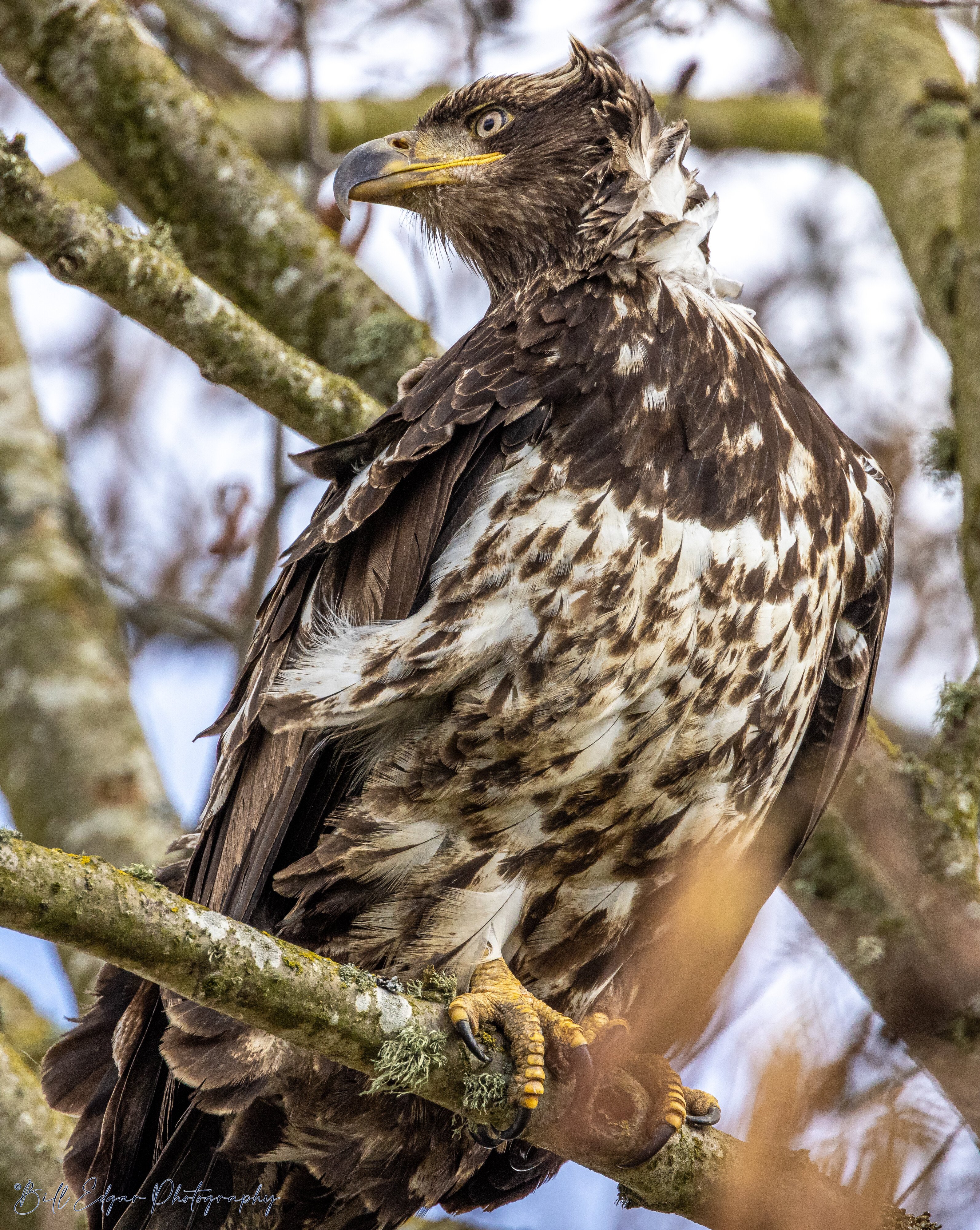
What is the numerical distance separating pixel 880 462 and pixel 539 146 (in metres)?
1.78

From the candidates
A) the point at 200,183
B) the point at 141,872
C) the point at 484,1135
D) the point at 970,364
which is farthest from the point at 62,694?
the point at 970,364

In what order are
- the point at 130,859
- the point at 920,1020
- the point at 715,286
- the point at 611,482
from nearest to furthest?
the point at 920,1020 → the point at 611,482 → the point at 715,286 → the point at 130,859

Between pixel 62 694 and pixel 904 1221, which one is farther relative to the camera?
pixel 62 694

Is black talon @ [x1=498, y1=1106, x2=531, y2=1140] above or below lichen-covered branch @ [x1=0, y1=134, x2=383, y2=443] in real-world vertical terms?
below

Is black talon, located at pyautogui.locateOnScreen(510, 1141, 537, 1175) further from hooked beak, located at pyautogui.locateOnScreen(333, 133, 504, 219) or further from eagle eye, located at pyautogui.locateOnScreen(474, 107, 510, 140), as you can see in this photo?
eagle eye, located at pyautogui.locateOnScreen(474, 107, 510, 140)

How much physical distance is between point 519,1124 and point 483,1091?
0.48ft

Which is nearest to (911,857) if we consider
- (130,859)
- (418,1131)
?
(418,1131)

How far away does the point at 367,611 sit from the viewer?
3211 mm

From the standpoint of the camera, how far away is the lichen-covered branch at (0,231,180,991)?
4.74m

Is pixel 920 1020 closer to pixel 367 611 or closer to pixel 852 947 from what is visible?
pixel 852 947

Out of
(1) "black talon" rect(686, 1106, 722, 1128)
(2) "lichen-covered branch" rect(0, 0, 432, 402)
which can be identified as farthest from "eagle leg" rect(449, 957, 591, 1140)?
(2) "lichen-covered branch" rect(0, 0, 432, 402)

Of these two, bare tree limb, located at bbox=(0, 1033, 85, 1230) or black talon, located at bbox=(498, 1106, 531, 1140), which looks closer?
black talon, located at bbox=(498, 1106, 531, 1140)

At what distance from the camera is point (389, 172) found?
383 centimetres

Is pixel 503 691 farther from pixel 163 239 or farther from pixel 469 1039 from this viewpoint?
pixel 163 239
